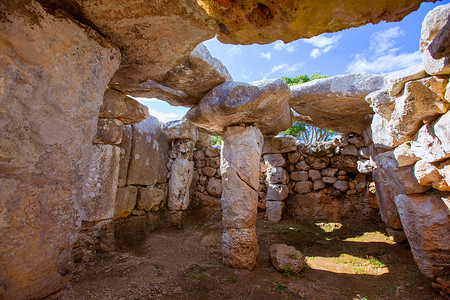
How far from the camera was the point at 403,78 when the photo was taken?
185cm

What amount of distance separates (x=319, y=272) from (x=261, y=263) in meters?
0.79

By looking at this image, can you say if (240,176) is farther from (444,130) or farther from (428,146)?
(444,130)

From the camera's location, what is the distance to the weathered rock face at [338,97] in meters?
3.27

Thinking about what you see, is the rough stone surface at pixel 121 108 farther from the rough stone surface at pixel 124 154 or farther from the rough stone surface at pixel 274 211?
the rough stone surface at pixel 274 211

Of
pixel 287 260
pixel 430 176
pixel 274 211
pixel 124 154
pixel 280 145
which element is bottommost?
pixel 287 260

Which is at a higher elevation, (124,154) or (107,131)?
(107,131)

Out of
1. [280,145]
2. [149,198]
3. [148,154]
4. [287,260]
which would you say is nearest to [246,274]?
[287,260]

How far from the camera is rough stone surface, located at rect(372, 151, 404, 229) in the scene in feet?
9.59

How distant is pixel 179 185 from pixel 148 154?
3.42 ft

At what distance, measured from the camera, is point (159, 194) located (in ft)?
15.6

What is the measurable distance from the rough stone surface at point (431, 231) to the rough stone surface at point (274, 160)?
342 cm

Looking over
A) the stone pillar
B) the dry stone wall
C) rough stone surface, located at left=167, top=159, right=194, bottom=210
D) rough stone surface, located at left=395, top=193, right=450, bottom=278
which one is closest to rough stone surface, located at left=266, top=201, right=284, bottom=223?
rough stone surface, located at left=167, top=159, right=194, bottom=210

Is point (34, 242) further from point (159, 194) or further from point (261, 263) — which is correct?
point (159, 194)

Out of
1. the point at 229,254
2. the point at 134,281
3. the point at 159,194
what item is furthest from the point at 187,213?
the point at 134,281
